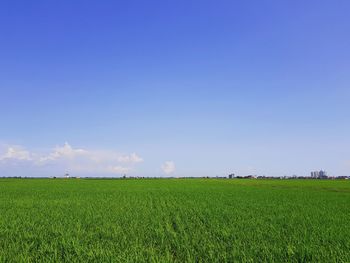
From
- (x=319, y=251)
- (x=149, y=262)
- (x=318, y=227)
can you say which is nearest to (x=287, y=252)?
(x=319, y=251)

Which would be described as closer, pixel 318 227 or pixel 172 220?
pixel 318 227

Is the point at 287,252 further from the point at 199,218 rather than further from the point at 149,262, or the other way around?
the point at 199,218

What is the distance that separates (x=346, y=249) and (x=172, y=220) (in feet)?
27.8

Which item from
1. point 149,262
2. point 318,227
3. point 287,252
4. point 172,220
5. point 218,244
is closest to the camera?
point 149,262

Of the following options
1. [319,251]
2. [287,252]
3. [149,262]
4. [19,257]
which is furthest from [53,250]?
[319,251]

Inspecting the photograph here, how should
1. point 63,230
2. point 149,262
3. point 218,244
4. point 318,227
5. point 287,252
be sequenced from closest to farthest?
point 149,262 → point 287,252 → point 218,244 → point 63,230 → point 318,227

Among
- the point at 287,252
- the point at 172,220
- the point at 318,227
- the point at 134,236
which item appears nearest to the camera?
the point at 287,252

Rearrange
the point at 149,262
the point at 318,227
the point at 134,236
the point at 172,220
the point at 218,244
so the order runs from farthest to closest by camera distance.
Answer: the point at 172,220 → the point at 318,227 → the point at 134,236 → the point at 218,244 → the point at 149,262

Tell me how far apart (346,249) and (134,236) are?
271 inches

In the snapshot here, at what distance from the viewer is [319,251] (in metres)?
11.0

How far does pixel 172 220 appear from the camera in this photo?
1831 centimetres

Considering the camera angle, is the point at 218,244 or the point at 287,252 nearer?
the point at 287,252

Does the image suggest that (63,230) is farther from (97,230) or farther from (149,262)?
(149,262)

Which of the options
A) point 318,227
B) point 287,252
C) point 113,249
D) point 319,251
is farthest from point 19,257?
point 318,227
